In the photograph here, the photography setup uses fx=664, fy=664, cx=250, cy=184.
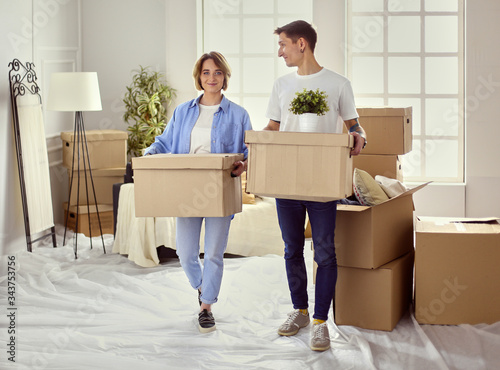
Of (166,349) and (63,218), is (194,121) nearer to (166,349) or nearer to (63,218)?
(166,349)

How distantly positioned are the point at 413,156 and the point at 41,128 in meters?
3.15

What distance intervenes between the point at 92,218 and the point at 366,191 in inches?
114

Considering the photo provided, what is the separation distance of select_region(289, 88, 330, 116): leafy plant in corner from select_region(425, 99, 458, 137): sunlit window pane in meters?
3.30

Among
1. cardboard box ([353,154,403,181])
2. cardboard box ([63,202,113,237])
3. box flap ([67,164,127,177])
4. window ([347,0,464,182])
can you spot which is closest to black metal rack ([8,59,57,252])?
cardboard box ([63,202,113,237])

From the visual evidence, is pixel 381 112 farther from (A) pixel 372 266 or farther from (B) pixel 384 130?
(A) pixel 372 266

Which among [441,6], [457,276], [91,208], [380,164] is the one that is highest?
[441,6]

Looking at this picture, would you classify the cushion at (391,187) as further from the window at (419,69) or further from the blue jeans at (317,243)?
the window at (419,69)

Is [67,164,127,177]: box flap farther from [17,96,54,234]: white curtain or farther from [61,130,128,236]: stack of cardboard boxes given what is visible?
[17,96,54,234]: white curtain

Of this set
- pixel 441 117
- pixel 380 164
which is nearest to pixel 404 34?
pixel 441 117

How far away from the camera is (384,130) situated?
4273 millimetres

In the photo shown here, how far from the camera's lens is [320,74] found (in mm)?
2885

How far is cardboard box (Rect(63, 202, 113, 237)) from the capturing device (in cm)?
543

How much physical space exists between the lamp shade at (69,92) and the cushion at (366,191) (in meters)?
2.42

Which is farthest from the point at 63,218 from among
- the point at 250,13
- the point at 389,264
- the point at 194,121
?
the point at 389,264
